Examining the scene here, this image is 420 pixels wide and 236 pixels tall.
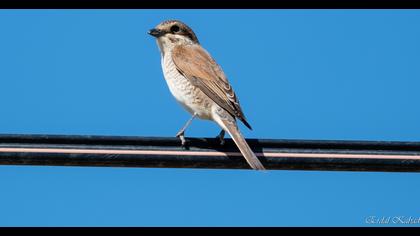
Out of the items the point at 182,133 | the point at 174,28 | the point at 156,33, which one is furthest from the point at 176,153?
the point at 174,28

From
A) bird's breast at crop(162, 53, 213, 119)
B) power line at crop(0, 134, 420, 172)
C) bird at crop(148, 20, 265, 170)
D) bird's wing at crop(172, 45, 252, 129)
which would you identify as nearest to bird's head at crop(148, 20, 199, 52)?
bird at crop(148, 20, 265, 170)

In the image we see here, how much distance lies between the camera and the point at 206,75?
8.41m

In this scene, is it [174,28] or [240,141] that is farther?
[174,28]

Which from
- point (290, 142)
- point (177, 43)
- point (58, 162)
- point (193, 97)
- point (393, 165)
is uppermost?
point (177, 43)

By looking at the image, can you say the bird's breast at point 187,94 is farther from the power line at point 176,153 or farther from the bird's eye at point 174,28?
the power line at point 176,153

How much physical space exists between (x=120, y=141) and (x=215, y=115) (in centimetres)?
253

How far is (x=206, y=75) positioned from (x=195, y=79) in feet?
0.49

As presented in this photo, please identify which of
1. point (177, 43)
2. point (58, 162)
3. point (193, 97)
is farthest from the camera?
point (177, 43)

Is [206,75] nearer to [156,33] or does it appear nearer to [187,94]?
[187,94]

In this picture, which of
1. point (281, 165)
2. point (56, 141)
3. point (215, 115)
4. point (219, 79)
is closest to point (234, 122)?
point (215, 115)

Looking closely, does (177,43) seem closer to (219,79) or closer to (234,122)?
(219,79)

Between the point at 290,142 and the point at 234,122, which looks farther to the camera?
the point at 234,122

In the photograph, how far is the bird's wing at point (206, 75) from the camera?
7.75 meters

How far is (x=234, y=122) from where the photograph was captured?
7.50 metres
